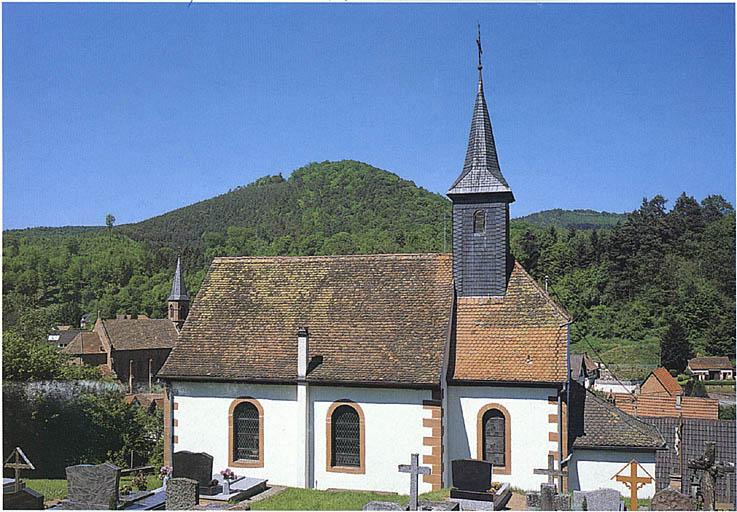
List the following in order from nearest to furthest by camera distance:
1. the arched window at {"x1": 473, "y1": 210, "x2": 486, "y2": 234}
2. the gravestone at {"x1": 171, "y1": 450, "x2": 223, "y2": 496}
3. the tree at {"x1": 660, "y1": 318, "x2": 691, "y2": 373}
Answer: the gravestone at {"x1": 171, "y1": 450, "x2": 223, "y2": 496} < the arched window at {"x1": 473, "y1": 210, "x2": 486, "y2": 234} < the tree at {"x1": 660, "y1": 318, "x2": 691, "y2": 373}

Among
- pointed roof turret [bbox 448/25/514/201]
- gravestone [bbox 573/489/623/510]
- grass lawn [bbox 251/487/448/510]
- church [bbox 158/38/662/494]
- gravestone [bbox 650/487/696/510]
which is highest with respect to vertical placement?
pointed roof turret [bbox 448/25/514/201]

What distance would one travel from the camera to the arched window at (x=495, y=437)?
53.0ft

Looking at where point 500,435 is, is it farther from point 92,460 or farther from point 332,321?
point 92,460

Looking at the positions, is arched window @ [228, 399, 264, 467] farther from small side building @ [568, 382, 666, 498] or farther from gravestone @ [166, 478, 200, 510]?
small side building @ [568, 382, 666, 498]

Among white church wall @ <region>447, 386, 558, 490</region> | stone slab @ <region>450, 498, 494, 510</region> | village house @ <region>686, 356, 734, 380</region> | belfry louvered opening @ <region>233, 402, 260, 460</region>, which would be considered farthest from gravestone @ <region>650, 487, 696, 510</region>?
village house @ <region>686, 356, 734, 380</region>

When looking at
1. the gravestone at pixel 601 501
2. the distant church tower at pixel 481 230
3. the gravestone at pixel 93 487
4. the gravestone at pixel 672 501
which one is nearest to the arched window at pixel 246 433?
the gravestone at pixel 93 487

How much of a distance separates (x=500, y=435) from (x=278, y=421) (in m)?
5.26

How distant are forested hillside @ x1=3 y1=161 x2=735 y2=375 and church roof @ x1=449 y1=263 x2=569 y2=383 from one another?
27058 millimetres

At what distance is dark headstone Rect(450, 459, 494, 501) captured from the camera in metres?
14.4

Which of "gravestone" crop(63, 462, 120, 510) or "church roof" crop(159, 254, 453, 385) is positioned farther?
"church roof" crop(159, 254, 453, 385)

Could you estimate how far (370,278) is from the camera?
727 inches

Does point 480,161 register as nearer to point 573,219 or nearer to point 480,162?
point 480,162

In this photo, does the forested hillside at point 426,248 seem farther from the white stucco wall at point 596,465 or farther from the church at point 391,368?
the white stucco wall at point 596,465

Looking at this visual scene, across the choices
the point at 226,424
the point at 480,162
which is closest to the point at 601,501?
the point at 480,162
